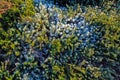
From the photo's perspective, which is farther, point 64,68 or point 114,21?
point 114,21

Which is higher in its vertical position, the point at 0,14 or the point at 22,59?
the point at 0,14

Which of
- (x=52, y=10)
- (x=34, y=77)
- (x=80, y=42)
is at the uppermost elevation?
(x=52, y=10)

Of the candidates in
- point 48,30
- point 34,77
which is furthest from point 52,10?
point 34,77

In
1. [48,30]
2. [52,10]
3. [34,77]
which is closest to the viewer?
[34,77]

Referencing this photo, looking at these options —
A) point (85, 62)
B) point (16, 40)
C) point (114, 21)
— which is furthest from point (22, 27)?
point (114, 21)

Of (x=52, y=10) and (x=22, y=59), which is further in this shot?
(x=52, y=10)

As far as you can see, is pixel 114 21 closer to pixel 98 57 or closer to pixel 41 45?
pixel 98 57

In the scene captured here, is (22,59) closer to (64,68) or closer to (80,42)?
(64,68)

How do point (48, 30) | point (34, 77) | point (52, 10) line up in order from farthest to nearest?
point (52, 10), point (48, 30), point (34, 77)

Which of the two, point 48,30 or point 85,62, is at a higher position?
point 48,30
